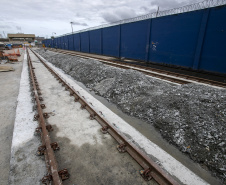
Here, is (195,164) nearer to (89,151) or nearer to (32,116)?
(89,151)

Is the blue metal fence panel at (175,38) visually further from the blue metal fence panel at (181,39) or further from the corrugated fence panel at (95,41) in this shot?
the corrugated fence panel at (95,41)

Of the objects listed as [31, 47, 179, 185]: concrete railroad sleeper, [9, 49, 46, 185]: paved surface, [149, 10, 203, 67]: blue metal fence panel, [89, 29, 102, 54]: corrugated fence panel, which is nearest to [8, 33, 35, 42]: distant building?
[89, 29, 102, 54]: corrugated fence panel

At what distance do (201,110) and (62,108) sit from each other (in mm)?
4641

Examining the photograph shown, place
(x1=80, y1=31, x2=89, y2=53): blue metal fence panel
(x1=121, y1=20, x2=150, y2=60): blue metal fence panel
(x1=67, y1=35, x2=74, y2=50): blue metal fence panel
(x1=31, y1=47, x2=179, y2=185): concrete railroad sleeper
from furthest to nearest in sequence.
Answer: (x1=67, y1=35, x2=74, y2=50): blue metal fence panel < (x1=80, y1=31, x2=89, y2=53): blue metal fence panel < (x1=121, y1=20, x2=150, y2=60): blue metal fence panel < (x1=31, y1=47, x2=179, y2=185): concrete railroad sleeper

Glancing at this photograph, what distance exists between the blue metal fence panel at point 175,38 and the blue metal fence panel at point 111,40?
24.3 feet

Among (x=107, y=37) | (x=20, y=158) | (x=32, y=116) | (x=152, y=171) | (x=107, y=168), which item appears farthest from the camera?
(x=107, y=37)

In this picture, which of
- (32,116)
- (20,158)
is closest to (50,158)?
(20,158)

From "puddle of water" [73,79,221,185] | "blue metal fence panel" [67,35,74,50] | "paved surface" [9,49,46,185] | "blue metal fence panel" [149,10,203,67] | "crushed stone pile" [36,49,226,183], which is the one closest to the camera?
"paved surface" [9,49,46,185]

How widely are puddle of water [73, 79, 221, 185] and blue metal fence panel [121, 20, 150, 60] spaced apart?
13231mm

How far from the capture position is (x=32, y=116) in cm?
443

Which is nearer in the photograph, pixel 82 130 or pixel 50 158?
pixel 50 158

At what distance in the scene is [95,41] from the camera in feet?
92.0

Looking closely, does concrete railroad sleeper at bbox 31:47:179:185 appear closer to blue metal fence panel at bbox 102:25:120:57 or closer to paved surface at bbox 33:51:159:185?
paved surface at bbox 33:51:159:185

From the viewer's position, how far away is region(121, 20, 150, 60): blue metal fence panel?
52.9 ft
